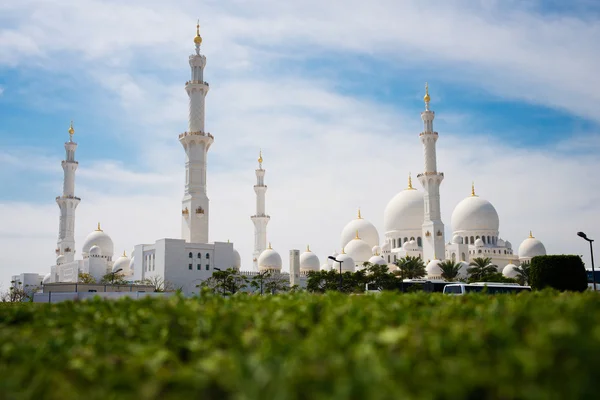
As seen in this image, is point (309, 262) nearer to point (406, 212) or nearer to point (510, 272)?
point (406, 212)

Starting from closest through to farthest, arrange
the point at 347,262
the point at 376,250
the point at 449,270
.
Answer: the point at 449,270 < the point at 347,262 < the point at 376,250

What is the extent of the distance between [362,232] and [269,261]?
18913mm

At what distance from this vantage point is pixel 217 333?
5.68 meters

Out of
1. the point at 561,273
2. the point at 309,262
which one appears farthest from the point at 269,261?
the point at 561,273

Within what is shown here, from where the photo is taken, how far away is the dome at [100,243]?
83.7 meters

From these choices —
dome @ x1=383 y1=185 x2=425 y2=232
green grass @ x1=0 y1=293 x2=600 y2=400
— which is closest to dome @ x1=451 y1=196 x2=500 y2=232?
dome @ x1=383 y1=185 x2=425 y2=232

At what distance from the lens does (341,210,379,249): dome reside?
8644 centimetres

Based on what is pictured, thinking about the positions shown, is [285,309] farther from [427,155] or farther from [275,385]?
[427,155]

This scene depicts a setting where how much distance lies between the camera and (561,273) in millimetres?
24094

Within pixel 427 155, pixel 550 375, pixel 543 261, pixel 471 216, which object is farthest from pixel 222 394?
pixel 471 216

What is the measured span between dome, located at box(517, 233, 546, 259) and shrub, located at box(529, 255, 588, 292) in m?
57.3

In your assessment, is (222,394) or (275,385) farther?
(222,394)

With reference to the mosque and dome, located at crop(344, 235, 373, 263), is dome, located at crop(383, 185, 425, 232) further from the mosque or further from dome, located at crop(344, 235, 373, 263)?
dome, located at crop(344, 235, 373, 263)

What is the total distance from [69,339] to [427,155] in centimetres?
6329
